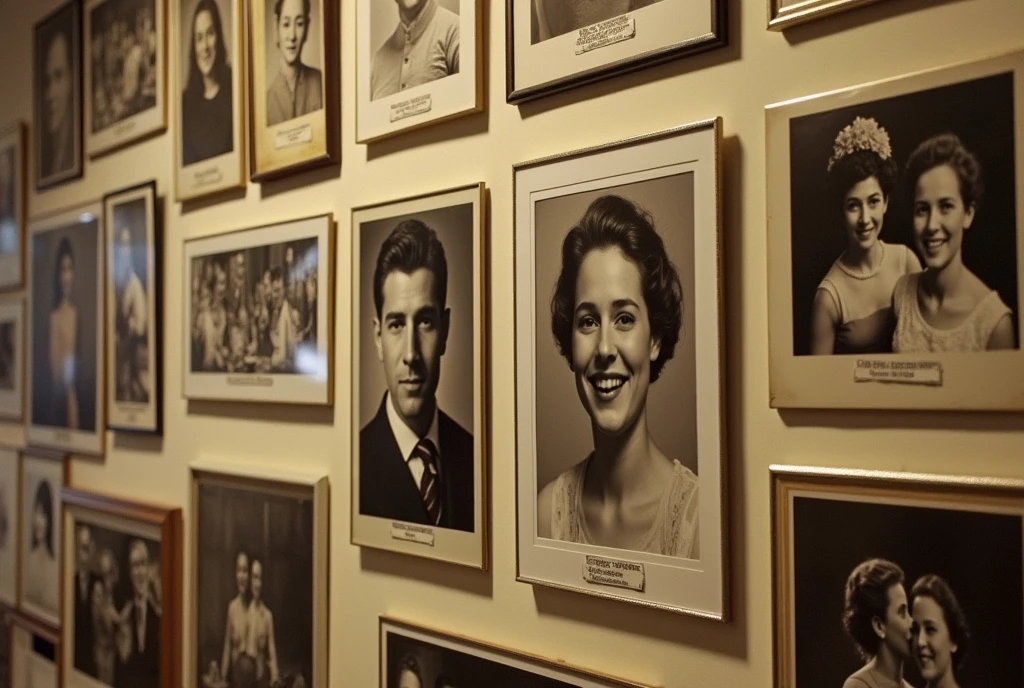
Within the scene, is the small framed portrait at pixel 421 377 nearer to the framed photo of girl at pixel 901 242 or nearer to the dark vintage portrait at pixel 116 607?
the framed photo of girl at pixel 901 242

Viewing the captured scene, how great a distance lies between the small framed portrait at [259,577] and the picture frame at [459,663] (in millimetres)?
197

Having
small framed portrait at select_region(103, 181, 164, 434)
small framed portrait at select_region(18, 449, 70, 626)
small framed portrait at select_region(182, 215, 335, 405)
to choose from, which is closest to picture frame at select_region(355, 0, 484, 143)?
small framed portrait at select_region(182, 215, 335, 405)

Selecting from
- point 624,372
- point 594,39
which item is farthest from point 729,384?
point 594,39

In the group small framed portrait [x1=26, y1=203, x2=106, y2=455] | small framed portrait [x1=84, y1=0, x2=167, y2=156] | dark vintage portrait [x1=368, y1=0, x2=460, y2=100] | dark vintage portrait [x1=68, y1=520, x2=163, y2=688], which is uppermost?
small framed portrait [x1=84, y1=0, x2=167, y2=156]

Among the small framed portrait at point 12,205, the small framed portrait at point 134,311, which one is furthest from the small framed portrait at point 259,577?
the small framed portrait at point 12,205

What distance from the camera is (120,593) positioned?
6.94ft

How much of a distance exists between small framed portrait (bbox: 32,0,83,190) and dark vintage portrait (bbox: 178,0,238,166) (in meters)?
0.53

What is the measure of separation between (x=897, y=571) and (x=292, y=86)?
130 cm

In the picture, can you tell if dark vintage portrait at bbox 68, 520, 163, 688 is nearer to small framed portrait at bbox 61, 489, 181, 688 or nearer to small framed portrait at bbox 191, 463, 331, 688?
small framed portrait at bbox 61, 489, 181, 688

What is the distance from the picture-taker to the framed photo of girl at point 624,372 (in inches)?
41.8

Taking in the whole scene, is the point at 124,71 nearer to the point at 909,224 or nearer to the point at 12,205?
the point at 12,205

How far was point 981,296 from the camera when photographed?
0.87 meters

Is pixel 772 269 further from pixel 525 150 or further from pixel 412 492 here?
pixel 412 492

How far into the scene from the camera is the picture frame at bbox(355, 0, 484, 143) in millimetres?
1336
